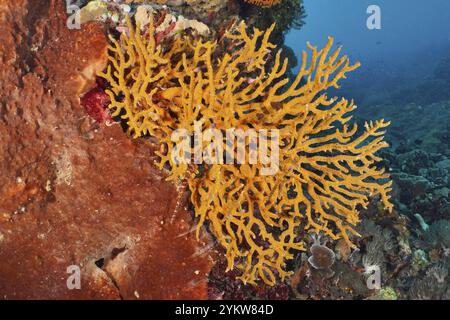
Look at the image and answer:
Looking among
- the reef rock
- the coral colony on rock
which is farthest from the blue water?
the reef rock

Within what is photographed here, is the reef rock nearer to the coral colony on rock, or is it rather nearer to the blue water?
the coral colony on rock

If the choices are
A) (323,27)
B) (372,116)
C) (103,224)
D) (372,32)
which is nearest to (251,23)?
(103,224)

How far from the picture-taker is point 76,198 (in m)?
3.16

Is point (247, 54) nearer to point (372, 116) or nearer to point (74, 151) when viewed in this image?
point (74, 151)

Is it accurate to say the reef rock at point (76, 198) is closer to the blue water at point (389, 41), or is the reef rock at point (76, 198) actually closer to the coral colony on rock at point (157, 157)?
the coral colony on rock at point (157, 157)

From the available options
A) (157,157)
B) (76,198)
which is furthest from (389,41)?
(76,198)

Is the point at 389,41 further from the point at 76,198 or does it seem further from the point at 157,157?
the point at 76,198

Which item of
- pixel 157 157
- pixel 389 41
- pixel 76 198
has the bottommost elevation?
pixel 76 198

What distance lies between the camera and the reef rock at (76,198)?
298 centimetres

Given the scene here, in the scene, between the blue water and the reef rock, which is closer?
the reef rock

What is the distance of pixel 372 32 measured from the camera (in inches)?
4879

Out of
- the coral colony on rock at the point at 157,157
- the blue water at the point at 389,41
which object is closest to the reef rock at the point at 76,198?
the coral colony on rock at the point at 157,157

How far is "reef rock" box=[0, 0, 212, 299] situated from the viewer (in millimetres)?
2979
